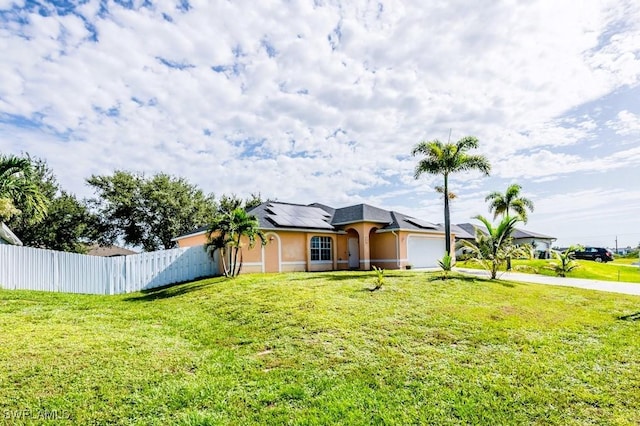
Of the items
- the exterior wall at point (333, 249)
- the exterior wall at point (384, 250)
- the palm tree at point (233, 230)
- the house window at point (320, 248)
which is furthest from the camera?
the exterior wall at point (384, 250)

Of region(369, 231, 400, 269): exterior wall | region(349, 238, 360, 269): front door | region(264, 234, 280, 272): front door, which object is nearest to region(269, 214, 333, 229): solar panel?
region(264, 234, 280, 272): front door

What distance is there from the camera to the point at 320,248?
2325 cm

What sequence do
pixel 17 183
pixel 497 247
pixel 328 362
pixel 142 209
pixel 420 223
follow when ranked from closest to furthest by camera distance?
pixel 328 362 < pixel 17 183 < pixel 497 247 < pixel 420 223 < pixel 142 209

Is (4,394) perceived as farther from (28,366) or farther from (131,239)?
(131,239)

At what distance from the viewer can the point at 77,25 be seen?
9422 millimetres

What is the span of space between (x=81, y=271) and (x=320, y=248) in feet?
42.4

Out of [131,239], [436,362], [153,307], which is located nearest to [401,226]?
[153,307]

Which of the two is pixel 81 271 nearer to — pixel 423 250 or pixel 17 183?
pixel 17 183

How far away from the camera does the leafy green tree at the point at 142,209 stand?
32500mm

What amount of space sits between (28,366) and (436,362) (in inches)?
246

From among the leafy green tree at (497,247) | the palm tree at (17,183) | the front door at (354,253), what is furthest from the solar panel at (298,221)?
the palm tree at (17,183)

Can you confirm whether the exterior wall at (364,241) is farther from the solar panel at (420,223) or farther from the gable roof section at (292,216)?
the solar panel at (420,223)

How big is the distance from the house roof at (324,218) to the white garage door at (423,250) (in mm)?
835

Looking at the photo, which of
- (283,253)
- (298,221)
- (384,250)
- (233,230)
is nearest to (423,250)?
(384,250)
